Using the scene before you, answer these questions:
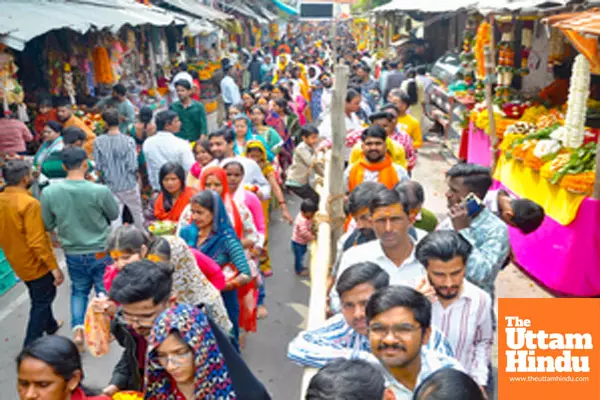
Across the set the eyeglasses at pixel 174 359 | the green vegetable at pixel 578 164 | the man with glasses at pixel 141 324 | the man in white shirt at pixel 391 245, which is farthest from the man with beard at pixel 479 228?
the green vegetable at pixel 578 164

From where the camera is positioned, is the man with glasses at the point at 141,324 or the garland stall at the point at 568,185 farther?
the garland stall at the point at 568,185

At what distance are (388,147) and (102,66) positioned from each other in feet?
22.1

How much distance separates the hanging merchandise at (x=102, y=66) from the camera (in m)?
10.8

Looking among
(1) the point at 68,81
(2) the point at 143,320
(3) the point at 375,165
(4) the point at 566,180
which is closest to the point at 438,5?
(4) the point at 566,180

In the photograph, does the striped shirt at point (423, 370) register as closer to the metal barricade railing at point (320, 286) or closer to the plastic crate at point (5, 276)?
the metal barricade railing at point (320, 286)

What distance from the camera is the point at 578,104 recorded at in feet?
21.1

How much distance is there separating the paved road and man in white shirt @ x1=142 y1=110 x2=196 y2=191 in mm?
1609

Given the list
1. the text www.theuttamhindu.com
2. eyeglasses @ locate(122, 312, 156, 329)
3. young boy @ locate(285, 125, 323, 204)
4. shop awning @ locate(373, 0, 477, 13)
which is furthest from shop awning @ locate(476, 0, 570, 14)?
eyeglasses @ locate(122, 312, 156, 329)

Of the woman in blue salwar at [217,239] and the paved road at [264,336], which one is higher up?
the woman in blue salwar at [217,239]

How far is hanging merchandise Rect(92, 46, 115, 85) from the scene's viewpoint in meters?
10.8

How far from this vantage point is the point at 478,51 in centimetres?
1031

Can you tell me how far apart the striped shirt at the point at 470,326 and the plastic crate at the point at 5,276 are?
17.1 feet

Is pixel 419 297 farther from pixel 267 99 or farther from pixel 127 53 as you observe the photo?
pixel 127 53

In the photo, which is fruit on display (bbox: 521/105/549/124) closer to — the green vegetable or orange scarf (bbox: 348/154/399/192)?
the green vegetable
